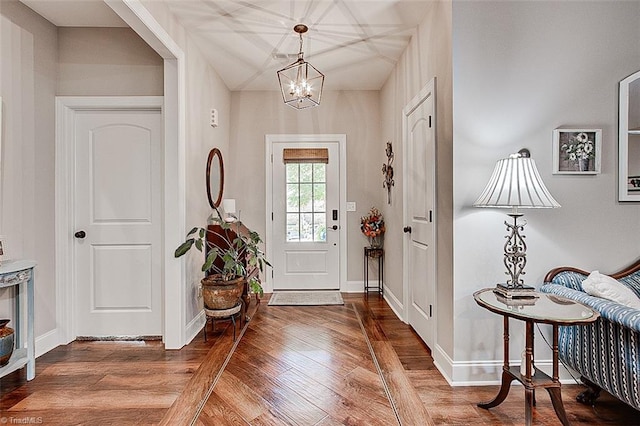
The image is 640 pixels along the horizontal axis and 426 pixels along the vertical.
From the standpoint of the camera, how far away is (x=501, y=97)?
2250 mm

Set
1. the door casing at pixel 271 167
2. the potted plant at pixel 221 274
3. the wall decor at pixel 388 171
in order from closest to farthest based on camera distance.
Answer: the potted plant at pixel 221 274, the wall decor at pixel 388 171, the door casing at pixel 271 167

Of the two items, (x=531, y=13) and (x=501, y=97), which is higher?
(x=531, y=13)

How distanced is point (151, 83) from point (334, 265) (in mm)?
3011

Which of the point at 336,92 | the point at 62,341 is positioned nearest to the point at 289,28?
the point at 336,92

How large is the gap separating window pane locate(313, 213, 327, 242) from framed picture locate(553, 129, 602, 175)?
114 inches

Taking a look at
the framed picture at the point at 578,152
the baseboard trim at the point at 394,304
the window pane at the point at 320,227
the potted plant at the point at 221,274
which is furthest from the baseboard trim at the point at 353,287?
the framed picture at the point at 578,152

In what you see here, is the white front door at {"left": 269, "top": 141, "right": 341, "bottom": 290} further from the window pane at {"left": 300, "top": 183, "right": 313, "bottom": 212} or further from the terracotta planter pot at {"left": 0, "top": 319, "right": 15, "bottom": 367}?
the terracotta planter pot at {"left": 0, "top": 319, "right": 15, "bottom": 367}

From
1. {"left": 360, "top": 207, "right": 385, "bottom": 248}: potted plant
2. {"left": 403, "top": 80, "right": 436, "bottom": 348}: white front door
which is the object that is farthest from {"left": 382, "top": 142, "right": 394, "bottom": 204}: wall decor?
{"left": 403, "top": 80, "right": 436, "bottom": 348}: white front door

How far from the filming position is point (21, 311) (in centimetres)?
243

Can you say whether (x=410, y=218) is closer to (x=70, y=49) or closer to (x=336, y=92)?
(x=336, y=92)

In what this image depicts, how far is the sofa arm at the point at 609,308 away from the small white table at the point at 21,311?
3.30 m

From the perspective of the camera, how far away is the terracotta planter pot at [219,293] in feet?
9.91

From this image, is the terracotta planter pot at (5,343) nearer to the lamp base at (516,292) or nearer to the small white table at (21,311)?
the small white table at (21,311)

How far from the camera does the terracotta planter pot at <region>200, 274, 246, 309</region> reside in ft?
9.91
